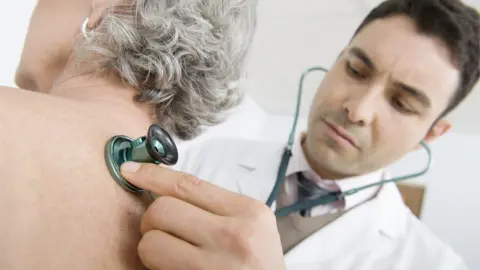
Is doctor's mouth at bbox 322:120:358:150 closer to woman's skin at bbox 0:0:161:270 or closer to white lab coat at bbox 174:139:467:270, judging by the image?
white lab coat at bbox 174:139:467:270

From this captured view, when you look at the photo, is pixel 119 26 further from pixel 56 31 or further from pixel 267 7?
pixel 267 7

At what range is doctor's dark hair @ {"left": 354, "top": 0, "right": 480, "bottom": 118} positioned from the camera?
95 centimetres

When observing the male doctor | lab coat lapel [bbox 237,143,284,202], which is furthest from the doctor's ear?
lab coat lapel [bbox 237,143,284,202]

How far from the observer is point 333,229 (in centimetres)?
108

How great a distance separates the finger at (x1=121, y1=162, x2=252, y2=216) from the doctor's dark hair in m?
0.77

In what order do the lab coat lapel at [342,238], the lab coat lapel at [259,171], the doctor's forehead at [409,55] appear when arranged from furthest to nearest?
1. the lab coat lapel at [259,171]
2. the lab coat lapel at [342,238]
3. the doctor's forehead at [409,55]

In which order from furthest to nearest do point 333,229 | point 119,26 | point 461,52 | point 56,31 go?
point 333,229, point 461,52, point 56,31, point 119,26

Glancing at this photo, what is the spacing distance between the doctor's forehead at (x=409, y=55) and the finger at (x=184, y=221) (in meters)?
0.68

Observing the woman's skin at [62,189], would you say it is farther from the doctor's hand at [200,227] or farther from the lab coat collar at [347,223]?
the lab coat collar at [347,223]

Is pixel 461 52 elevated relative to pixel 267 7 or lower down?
elevated

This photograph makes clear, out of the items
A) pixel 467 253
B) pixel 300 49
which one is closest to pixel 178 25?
pixel 300 49

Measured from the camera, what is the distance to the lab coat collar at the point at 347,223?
1.05 m

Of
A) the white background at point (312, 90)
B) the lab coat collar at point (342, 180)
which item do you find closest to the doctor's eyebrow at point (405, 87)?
the lab coat collar at point (342, 180)

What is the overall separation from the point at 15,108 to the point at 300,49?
189 centimetres
